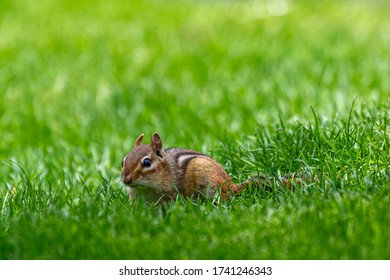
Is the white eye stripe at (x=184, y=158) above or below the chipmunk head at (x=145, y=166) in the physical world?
above

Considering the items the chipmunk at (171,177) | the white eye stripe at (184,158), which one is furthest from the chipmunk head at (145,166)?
the white eye stripe at (184,158)

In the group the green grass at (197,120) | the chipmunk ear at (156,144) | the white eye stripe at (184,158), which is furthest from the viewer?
the white eye stripe at (184,158)

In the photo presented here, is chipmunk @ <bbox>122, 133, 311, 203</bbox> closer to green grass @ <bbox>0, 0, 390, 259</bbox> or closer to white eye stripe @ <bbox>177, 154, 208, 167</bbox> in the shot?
white eye stripe @ <bbox>177, 154, 208, 167</bbox>

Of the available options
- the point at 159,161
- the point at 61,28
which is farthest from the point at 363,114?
the point at 61,28

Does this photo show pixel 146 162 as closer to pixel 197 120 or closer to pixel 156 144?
pixel 156 144

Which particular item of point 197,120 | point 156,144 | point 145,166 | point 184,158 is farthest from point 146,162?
point 197,120

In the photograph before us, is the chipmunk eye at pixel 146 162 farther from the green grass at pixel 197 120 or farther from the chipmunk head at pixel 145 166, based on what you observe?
the green grass at pixel 197 120

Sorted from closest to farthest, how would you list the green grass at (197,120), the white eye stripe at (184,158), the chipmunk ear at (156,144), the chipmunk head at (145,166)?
the green grass at (197,120) < the chipmunk head at (145,166) < the chipmunk ear at (156,144) < the white eye stripe at (184,158)

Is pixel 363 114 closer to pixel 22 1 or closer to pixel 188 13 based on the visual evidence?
pixel 188 13
